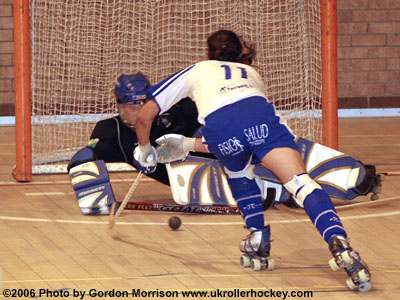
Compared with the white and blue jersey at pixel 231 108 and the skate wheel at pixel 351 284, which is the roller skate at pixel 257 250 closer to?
the white and blue jersey at pixel 231 108

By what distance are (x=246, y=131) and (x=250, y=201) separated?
1.59ft

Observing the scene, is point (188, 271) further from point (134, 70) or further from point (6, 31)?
point (6, 31)

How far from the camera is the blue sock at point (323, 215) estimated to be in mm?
4125

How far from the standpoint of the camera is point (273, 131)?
14.2 ft

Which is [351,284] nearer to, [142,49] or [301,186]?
[301,186]

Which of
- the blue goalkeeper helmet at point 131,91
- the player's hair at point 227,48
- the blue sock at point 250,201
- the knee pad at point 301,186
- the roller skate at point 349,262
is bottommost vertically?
the roller skate at point 349,262

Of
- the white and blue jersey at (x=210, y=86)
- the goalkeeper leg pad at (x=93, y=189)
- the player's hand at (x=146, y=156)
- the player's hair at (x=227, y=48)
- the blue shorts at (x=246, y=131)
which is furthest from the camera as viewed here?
the goalkeeper leg pad at (x=93, y=189)

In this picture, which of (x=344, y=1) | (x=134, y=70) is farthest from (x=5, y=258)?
(x=344, y=1)

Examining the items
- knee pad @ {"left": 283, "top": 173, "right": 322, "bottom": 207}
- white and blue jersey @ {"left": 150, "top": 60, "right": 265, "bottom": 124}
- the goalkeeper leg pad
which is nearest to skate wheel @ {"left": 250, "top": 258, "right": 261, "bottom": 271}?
knee pad @ {"left": 283, "top": 173, "right": 322, "bottom": 207}

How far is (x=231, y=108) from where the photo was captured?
14.5 ft

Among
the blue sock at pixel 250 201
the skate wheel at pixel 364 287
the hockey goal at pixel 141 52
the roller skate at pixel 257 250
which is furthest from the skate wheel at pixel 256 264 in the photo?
the hockey goal at pixel 141 52

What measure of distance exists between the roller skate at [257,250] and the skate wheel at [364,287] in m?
0.56

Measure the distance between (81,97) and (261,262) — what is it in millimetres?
4605

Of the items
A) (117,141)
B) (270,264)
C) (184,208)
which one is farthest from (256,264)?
(117,141)
